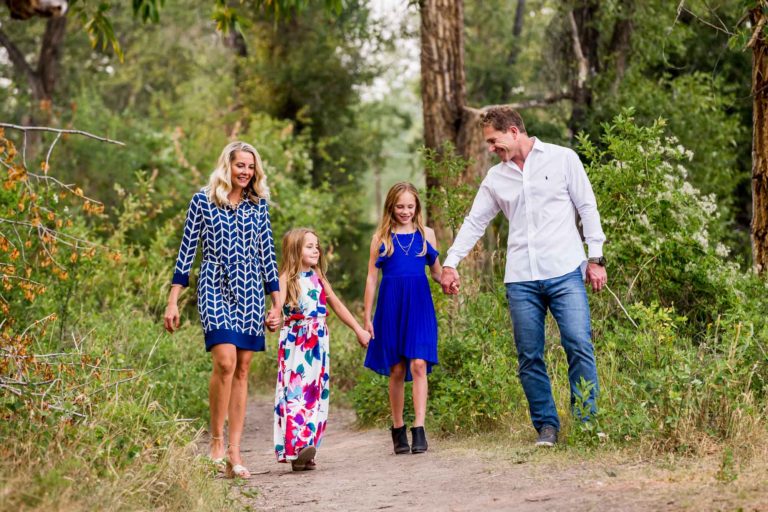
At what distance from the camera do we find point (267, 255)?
6852 mm

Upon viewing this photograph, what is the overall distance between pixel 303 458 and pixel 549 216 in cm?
233

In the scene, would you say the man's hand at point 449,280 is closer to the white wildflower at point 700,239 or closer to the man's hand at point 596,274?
the man's hand at point 596,274

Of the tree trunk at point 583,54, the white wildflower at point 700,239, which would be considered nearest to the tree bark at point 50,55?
the tree trunk at point 583,54

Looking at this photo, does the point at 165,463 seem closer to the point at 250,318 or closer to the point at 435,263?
the point at 250,318

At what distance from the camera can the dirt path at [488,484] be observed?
4.85 m

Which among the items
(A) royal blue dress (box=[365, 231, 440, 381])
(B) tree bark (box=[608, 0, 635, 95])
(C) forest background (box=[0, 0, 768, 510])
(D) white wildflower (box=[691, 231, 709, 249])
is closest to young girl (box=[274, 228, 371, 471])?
(A) royal blue dress (box=[365, 231, 440, 381])

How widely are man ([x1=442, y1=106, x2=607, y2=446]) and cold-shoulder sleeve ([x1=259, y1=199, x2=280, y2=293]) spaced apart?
60.8 inches

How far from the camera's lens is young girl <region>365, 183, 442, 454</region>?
289 inches

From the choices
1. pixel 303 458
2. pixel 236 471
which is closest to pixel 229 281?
pixel 236 471

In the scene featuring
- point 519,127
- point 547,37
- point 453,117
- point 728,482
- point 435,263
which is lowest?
point 728,482

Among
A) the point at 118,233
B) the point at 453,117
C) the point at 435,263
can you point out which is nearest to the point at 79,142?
the point at 118,233

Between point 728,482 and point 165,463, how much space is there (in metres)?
2.81

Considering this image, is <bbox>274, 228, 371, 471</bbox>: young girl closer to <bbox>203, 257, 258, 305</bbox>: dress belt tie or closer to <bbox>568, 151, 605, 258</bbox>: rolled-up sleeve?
<bbox>203, 257, 258, 305</bbox>: dress belt tie

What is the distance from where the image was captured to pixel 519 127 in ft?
22.1
